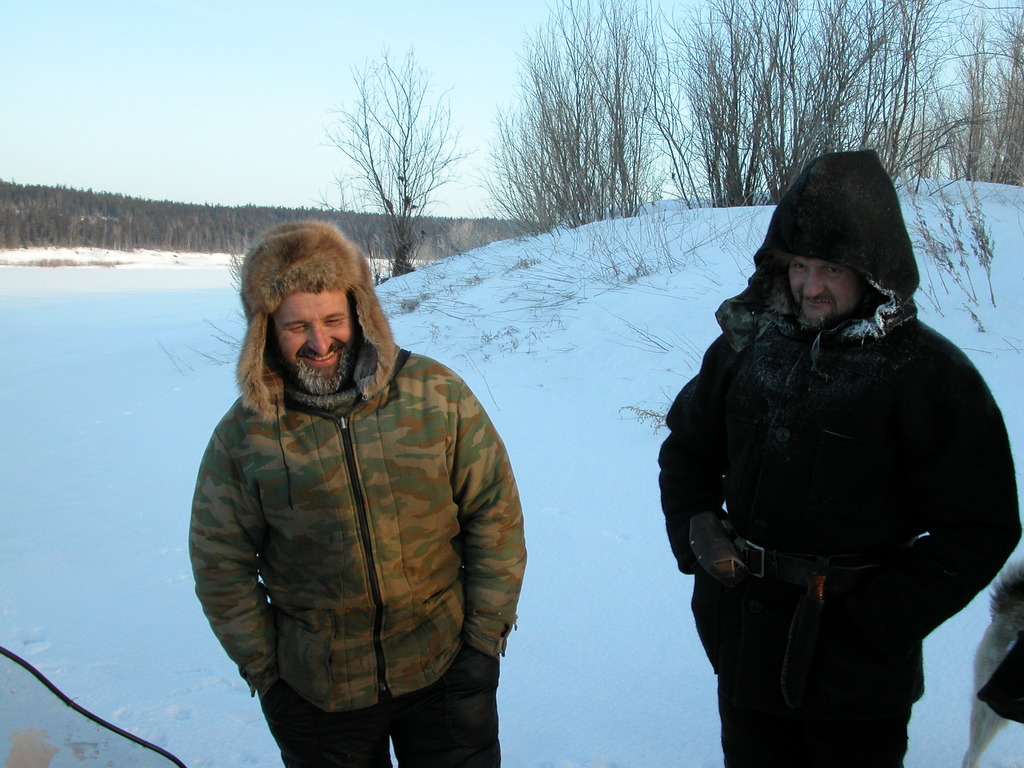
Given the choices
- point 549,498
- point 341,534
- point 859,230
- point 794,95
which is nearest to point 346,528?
point 341,534

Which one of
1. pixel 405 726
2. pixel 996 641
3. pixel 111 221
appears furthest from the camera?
pixel 111 221

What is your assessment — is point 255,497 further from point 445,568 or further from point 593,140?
point 593,140

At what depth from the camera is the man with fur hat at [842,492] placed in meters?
1.44

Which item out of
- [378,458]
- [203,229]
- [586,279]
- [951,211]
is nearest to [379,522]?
[378,458]

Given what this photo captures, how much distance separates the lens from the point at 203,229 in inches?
3130

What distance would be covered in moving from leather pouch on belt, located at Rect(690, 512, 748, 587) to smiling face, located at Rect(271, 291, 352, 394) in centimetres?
95

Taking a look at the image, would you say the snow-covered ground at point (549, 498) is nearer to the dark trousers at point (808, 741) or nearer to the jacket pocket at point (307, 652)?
the dark trousers at point (808, 741)

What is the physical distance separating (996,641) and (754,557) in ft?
3.24

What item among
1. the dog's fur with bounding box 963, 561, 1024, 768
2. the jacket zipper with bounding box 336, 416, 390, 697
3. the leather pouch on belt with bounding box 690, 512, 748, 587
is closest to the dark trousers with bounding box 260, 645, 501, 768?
the jacket zipper with bounding box 336, 416, 390, 697

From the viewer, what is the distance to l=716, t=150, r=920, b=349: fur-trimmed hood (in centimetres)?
150

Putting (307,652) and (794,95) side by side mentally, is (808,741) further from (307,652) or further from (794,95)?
(794,95)

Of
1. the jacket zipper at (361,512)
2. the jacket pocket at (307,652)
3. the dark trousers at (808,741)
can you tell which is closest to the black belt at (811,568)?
the dark trousers at (808,741)

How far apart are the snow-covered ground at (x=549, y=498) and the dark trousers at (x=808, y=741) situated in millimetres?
843

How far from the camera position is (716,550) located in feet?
5.54
